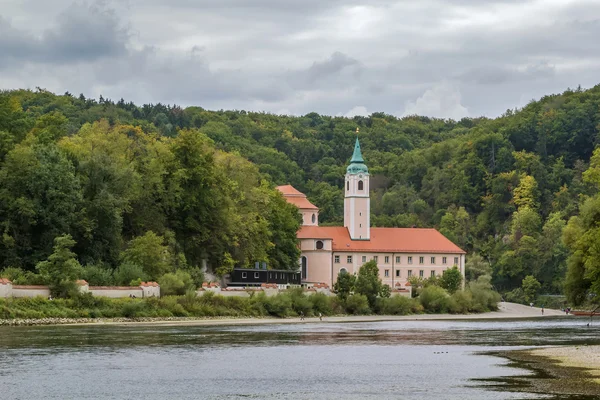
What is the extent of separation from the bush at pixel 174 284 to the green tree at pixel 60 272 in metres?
10.6

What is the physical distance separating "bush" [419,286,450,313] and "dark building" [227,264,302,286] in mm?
14291

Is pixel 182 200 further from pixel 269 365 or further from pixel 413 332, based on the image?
pixel 269 365

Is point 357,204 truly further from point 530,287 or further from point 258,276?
point 258,276

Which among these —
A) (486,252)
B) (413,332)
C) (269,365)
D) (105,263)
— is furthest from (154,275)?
(486,252)

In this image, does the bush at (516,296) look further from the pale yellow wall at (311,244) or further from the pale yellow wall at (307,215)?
the pale yellow wall at (307,215)

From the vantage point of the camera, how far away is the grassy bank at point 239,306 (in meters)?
80.4

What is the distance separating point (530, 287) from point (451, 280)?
24625 mm

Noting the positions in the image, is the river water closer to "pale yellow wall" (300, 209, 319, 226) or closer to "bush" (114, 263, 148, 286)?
"bush" (114, 263, 148, 286)

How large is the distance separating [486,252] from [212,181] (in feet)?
251

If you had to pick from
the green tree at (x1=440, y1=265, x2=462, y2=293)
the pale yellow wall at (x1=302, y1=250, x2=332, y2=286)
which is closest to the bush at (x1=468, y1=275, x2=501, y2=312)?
the green tree at (x1=440, y1=265, x2=462, y2=293)

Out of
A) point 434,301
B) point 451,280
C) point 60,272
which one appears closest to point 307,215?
point 451,280

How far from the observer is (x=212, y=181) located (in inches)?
4247

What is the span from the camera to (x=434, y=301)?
12300 cm

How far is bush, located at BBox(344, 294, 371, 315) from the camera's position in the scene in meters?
113
